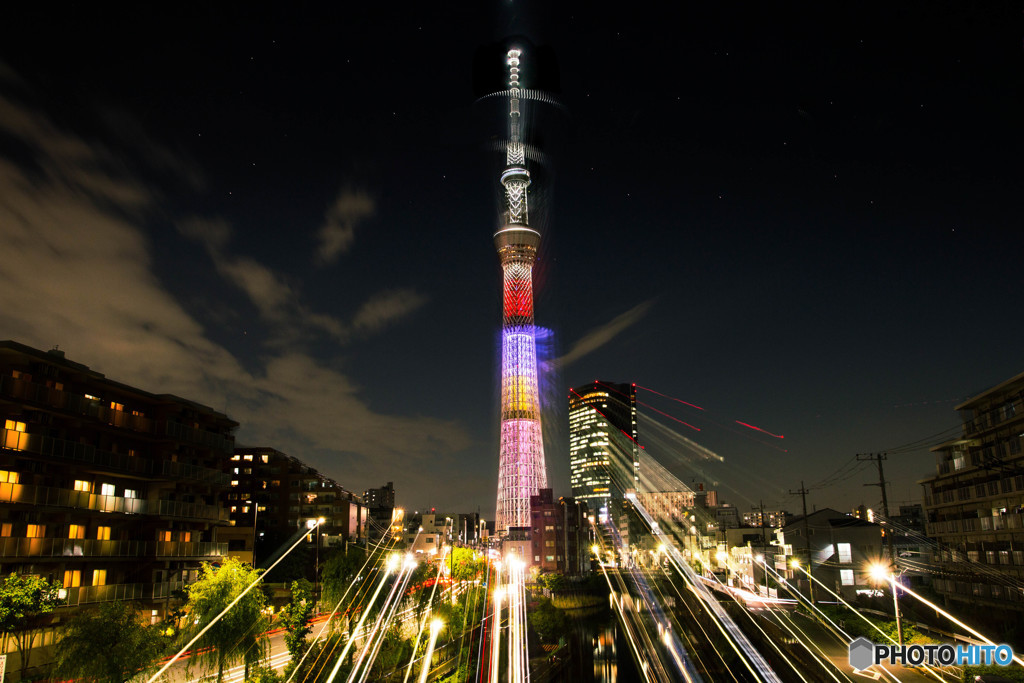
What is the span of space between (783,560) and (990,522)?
1867 cm

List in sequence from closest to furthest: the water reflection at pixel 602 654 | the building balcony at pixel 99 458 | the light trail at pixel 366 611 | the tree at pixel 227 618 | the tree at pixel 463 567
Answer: the tree at pixel 227 618
the light trail at pixel 366 611
the building balcony at pixel 99 458
the water reflection at pixel 602 654
the tree at pixel 463 567

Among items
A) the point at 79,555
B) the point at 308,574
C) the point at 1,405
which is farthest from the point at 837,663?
the point at 308,574

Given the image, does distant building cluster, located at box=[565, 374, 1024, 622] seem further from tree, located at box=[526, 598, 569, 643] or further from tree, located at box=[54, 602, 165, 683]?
tree, located at box=[54, 602, 165, 683]

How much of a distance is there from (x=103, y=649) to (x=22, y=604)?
6.80ft

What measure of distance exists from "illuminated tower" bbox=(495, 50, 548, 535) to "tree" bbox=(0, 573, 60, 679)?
4484 cm

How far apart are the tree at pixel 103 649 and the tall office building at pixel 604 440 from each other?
542 ft

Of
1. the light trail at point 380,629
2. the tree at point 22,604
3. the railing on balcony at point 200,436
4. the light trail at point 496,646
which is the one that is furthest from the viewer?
the railing on balcony at point 200,436

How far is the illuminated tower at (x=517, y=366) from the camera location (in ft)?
190

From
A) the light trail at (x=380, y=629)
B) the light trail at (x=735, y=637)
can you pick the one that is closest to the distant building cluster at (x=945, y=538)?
the light trail at (x=735, y=637)

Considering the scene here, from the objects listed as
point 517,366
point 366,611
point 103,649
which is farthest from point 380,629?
point 517,366

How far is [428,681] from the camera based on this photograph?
17.5 metres

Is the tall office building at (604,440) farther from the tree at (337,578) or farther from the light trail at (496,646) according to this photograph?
the tree at (337,578)

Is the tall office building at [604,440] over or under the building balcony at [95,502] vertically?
over

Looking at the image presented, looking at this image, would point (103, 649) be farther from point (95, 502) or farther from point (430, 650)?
point (430, 650)
